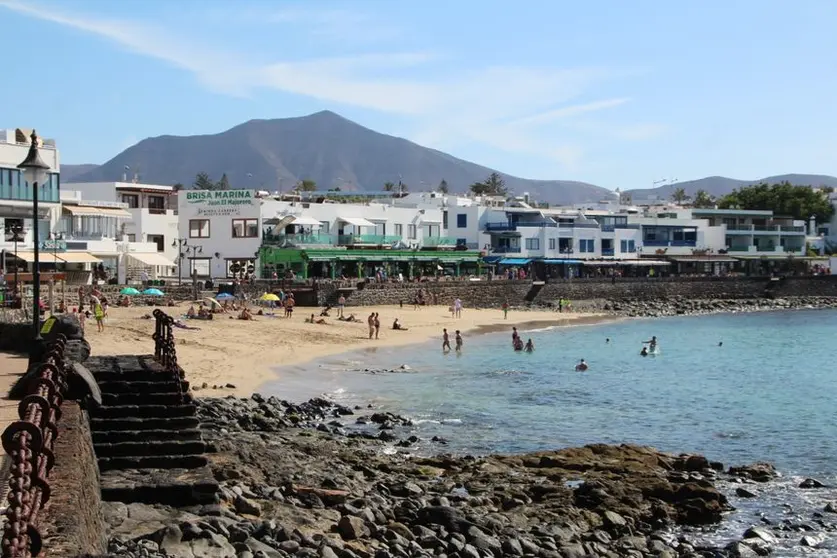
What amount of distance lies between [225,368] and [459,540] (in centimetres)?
2066

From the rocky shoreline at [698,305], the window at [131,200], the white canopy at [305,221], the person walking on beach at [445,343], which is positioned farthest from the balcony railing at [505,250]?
the person walking on beach at [445,343]

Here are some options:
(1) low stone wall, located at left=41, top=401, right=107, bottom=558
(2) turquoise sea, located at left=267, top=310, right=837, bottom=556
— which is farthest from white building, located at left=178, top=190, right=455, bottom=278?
(1) low stone wall, located at left=41, top=401, right=107, bottom=558

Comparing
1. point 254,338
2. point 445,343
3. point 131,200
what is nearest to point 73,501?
point 254,338

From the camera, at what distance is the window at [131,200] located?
70250 mm

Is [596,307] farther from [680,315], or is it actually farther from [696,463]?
[696,463]

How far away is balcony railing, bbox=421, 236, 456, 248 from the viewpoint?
259ft

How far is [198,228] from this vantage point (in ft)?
211

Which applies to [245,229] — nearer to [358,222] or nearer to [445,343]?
[358,222]

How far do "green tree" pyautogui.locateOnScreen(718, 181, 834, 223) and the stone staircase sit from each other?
11194cm

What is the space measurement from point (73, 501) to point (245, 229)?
189 feet

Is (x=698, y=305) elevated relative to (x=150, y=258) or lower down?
lower down

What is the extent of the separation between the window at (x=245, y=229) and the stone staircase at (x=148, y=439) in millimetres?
49253

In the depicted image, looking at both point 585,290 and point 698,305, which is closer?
point 585,290

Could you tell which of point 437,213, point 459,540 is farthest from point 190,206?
point 459,540
